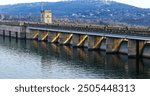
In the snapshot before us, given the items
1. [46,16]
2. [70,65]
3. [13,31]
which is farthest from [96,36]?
[13,31]

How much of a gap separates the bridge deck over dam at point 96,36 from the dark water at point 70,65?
79.5 inches

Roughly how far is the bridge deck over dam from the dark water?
2.02m

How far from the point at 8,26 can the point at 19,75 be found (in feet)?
236

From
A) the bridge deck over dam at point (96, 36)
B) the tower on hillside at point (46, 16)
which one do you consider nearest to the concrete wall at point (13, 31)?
the bridge deck over dam at point (96, 36)

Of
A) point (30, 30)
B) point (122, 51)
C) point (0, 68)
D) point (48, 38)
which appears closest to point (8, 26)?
point (30, 30)

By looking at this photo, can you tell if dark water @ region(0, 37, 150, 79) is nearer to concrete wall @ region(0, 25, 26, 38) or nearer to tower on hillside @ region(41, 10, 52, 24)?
concrete wall @ region(0, 25, 26, 38)

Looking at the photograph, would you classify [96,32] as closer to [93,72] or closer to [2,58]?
[2,58]

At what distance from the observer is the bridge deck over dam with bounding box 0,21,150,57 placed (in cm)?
5939

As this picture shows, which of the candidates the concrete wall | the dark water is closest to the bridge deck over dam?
the concrete wall

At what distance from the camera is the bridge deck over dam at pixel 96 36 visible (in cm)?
5939

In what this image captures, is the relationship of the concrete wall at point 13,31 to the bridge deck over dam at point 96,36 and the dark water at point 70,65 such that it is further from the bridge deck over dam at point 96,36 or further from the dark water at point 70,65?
the dark water at point 70,65

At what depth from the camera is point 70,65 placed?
177 feet

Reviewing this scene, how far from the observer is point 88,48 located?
2820 inches

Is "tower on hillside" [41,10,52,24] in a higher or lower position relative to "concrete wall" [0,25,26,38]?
higher
